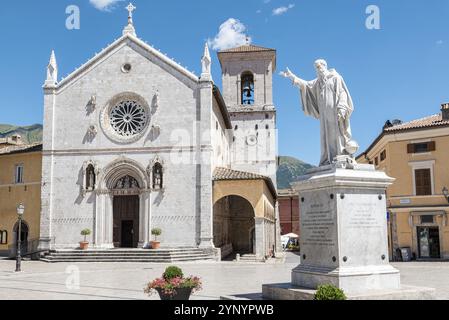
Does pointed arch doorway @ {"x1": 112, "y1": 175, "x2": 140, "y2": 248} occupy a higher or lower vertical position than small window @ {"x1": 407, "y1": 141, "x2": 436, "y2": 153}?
lower

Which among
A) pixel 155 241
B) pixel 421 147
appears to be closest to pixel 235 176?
pixel 155 241

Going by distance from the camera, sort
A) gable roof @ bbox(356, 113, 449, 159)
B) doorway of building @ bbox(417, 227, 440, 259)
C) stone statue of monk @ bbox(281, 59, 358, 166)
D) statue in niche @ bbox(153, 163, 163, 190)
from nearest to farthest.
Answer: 1. stone statue of monk @ bbox(281, 59, 358, 166)
2. doorway of building @ bbox(417, 227, 440, 259)
3. gable roof @ bbox(356, 113, 449, 159)
4. statue in niche @ bbox(153, 163, 163, 190)

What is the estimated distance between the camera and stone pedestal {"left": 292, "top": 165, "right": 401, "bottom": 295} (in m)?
9.58

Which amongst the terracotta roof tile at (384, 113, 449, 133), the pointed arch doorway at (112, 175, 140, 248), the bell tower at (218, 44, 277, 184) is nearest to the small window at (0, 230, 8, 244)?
the pointed arch doorway at (112, 175, 140, 248)

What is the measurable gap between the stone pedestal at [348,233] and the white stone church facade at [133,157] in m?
21.1

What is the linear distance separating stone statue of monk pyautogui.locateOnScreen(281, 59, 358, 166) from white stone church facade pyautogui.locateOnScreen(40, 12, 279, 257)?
2085 centimetres

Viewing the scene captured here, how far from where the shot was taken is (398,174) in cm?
3231

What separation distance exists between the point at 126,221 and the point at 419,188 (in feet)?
63.7

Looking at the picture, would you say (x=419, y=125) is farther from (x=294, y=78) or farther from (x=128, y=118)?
(x=294, y=78)

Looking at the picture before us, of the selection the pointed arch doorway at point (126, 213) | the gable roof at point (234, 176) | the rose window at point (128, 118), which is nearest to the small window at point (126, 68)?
the rose window at point (128, 118)

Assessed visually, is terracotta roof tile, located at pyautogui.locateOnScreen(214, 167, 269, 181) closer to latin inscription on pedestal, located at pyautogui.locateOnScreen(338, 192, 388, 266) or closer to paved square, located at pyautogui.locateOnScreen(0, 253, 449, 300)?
paved square, located at pyautogui.locateOnScreen(0, 253, 449, 300)

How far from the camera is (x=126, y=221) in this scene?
33.6 m
